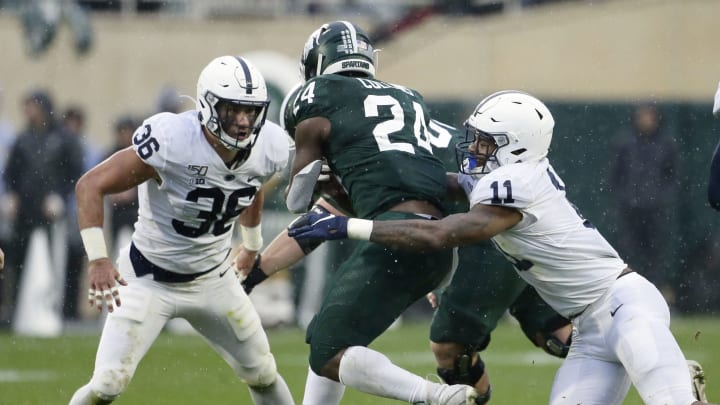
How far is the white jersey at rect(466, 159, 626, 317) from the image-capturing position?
5.01 m

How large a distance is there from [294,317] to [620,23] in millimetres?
4831

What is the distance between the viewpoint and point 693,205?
12234mm

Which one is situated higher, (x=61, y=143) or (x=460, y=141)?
(x=460, y=141)

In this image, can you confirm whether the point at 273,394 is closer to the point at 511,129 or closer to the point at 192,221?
the point at 192,221

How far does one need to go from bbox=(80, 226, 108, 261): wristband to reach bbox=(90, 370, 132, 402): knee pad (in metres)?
0.47

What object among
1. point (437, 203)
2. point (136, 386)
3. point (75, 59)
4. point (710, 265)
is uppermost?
point (437, 203)

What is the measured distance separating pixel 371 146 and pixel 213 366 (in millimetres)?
3984

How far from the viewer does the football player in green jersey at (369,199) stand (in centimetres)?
507

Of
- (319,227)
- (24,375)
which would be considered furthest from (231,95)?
(24,375)

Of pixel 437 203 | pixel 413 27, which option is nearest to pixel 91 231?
pixel 437 203

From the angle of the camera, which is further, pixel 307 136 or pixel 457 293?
pixel 457 293

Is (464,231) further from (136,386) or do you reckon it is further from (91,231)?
(136,386)

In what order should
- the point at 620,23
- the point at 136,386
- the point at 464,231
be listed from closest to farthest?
the point at 464,231, the point at 136,386, the point at 620,23

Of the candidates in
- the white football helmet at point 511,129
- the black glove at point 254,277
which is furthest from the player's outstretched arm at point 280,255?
the white football helmet at point 511,129
